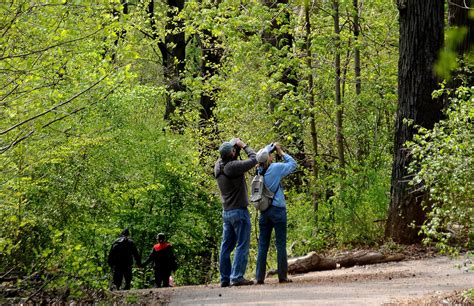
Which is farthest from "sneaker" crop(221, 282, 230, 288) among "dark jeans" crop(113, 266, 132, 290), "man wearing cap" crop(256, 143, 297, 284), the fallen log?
"dark jeans" crop(113, 266, 132, 290)

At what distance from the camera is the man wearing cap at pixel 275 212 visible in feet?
38.9

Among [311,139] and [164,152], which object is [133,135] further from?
[311,139]

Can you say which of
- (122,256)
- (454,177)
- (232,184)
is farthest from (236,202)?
(122,256)

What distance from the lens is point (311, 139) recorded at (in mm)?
20406

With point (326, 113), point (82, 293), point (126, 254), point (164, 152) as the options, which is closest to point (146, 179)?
point (164, 152)

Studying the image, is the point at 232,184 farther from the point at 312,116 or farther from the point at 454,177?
the point at 312,116

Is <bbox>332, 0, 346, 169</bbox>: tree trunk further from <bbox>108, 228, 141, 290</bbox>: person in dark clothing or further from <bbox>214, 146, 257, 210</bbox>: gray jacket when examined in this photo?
<bbox>214, 146, 257, 210</bbox>: gray jacket

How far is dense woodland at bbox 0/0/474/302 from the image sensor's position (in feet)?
32.3

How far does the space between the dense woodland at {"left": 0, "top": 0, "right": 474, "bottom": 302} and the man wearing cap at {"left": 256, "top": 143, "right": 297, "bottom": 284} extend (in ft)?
6.51

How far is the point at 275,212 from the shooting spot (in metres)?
11.8

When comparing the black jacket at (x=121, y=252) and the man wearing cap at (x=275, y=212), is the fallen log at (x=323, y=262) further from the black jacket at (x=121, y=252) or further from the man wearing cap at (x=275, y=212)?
the black jacket at (x=121, y=252)

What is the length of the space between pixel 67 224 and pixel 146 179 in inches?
227

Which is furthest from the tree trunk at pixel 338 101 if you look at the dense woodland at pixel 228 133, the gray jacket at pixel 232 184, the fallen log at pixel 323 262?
the gray jacket at pixel 232 184

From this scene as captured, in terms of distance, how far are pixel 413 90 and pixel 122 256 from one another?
24.9 ft
